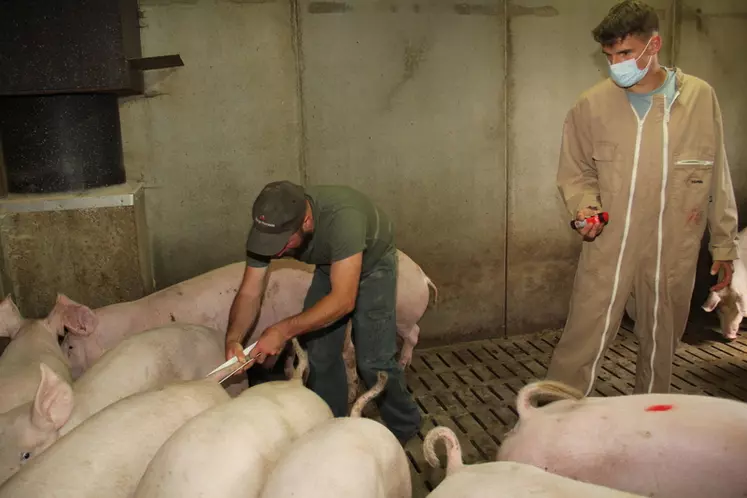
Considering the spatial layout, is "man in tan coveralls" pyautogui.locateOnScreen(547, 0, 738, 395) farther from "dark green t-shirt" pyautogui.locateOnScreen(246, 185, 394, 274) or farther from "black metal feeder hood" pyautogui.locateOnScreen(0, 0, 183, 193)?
"black metal feeder hood" pyautogui.locateOnScreen(0, 0, 183, 193)

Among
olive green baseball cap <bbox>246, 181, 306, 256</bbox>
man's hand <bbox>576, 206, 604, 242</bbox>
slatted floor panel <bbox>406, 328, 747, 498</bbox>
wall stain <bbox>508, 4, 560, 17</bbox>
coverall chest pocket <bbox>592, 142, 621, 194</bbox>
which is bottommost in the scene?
slatted floor panel <bbox>406, 328, 747, 498</bbox>

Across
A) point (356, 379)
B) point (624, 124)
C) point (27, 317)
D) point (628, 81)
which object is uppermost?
A: point (628, 81)

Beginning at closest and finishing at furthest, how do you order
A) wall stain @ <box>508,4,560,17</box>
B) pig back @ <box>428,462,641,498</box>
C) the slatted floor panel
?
1. pig back @ <box>428,462,641,498</box>
2. the slatted floor panel
3. wall stain @ <box>508,4,560,17</box>

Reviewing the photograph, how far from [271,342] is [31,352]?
1.38m

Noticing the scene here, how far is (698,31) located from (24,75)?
4.85 m

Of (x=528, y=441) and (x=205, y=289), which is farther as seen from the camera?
(x=205, y=289)

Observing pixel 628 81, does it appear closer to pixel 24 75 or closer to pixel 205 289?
pixel 205 289

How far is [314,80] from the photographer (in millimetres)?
4695

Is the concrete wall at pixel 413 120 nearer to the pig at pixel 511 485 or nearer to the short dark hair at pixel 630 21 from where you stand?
the short dark hair at pixel 630 21

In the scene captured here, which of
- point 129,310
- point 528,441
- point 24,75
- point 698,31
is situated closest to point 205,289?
point 129,310

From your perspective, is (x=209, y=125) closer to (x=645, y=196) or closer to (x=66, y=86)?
(x=66, y=86)

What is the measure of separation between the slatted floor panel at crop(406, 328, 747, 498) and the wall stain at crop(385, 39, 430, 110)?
6.34 feet

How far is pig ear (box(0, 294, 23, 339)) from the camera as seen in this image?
11.9ft

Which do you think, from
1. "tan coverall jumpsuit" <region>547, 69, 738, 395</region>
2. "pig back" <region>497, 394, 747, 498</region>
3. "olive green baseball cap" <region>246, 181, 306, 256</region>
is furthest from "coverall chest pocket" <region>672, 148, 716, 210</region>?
"olive green baseball cap" <region>246, 181, 306, 256</region>
